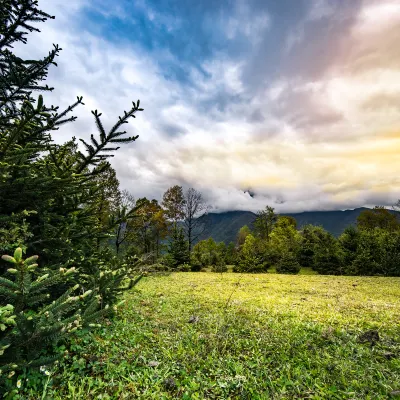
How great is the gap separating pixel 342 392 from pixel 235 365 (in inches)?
58.0

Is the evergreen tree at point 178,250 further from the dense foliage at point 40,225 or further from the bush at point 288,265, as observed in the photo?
the dense foliage at point 40,225

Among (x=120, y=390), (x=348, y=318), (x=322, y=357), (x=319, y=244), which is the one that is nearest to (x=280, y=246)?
(x=319, y=244)

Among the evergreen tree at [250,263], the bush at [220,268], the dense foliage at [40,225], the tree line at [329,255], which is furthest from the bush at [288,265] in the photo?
the dense foliage at [40,225]

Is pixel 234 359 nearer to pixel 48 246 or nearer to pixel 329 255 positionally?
pixel 48 246

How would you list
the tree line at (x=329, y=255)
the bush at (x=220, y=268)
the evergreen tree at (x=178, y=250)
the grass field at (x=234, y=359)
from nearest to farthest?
the grass field at (x=234, y=359)
the tree line at (x=329, y=255)
the bush at (x=220, y=268)
the evergreen tree at (x=178, y=250)

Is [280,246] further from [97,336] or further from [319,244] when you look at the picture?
[97,336]

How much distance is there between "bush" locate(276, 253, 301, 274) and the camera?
78.9 feet

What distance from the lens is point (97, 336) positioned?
14.0 ft

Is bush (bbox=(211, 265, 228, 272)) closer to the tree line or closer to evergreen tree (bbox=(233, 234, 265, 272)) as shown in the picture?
the tree line

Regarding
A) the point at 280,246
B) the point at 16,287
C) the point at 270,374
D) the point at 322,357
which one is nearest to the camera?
the point at 16,287

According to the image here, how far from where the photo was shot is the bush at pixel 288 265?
24.1 meters

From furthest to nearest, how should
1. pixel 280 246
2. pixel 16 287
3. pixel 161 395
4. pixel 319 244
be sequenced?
pixel 280 246 < pixel 319 244 < pixel 161 395 < pixel 16 287

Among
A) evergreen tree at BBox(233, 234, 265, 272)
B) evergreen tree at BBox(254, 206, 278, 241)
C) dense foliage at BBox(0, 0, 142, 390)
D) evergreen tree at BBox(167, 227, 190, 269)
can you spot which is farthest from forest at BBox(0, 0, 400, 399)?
evergreen tree at BBox(254, 206, 278, 241)

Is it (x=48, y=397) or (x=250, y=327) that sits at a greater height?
(x=48, y=397)
